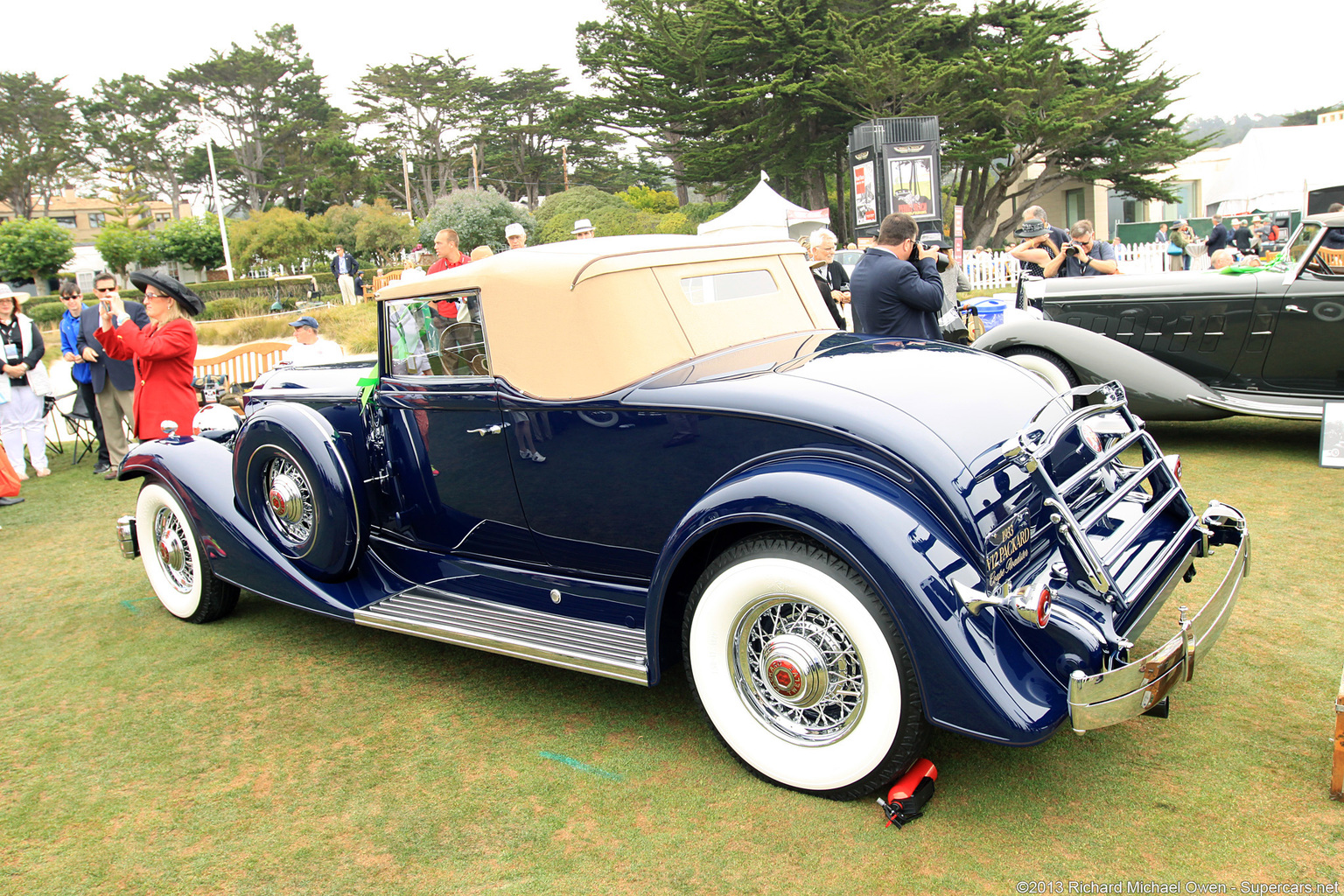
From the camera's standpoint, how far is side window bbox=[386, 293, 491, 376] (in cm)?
355

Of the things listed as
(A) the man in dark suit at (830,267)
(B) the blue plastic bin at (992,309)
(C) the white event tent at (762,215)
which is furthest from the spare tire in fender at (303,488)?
(C) the white event tent at (762,215)

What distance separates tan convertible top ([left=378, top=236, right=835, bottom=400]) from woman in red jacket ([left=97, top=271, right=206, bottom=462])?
2.42 metres

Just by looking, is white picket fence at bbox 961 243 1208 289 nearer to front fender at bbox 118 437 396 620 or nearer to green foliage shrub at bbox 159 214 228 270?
front fender at bbox 118 437 396 620

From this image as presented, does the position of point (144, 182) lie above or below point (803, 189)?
above

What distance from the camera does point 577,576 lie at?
3402 mm

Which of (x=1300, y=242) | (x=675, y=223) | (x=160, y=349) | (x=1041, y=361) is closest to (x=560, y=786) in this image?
(x=160, y=349)

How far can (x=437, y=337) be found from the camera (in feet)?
12.2

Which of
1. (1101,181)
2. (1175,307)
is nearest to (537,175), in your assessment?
(1101,181)

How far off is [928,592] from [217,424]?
4.33m

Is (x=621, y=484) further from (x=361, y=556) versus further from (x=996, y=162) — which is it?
(x=996, y=162)

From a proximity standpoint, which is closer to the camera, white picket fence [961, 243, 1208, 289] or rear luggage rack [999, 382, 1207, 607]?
rear luggage rack [999, 382, 1207, 607]

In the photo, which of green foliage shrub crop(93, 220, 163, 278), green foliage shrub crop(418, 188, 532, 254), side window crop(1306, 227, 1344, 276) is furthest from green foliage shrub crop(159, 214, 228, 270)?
side window crop(1306, 227, 1344, 276)

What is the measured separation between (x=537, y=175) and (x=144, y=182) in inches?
1213

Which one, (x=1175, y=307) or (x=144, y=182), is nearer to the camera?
(x=1175, y=307)
